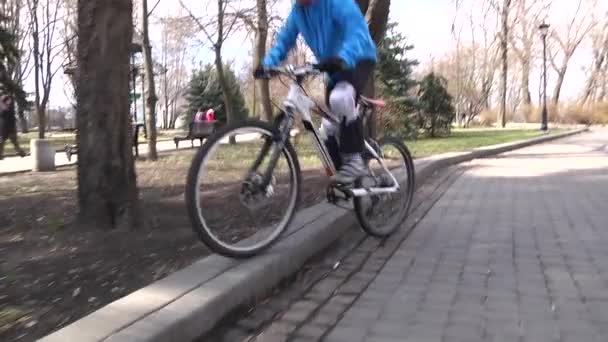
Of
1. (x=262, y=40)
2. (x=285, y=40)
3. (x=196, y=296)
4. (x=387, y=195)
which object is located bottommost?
(x=196, y=296)

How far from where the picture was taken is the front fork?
4164mm

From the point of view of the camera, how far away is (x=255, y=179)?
4.18 m

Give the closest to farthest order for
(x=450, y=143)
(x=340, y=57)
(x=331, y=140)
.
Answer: (x=340, y=57) < (x=331, y=140) < (x=450, y=143)

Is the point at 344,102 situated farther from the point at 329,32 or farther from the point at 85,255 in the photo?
the point at 85,255

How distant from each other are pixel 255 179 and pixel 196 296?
1196 millimetres

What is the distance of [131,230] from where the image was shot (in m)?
4.72

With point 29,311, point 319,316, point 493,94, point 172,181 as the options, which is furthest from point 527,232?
point 493,94

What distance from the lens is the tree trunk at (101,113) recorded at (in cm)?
459

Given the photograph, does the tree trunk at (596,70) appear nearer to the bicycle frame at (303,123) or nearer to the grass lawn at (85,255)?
the bicycle frame at (303,123)

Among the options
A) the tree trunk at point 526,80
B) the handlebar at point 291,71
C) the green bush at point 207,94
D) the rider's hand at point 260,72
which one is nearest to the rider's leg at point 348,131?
the handlebar at point 291,71

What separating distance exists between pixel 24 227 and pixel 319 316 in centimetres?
290

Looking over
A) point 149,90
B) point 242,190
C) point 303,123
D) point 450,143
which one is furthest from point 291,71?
point 450,143

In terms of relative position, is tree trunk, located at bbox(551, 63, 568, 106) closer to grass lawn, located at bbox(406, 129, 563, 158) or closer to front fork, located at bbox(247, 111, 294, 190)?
grass lawn, located at bbox(406, 129, 563, 158)

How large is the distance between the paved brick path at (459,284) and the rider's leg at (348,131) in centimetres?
68
